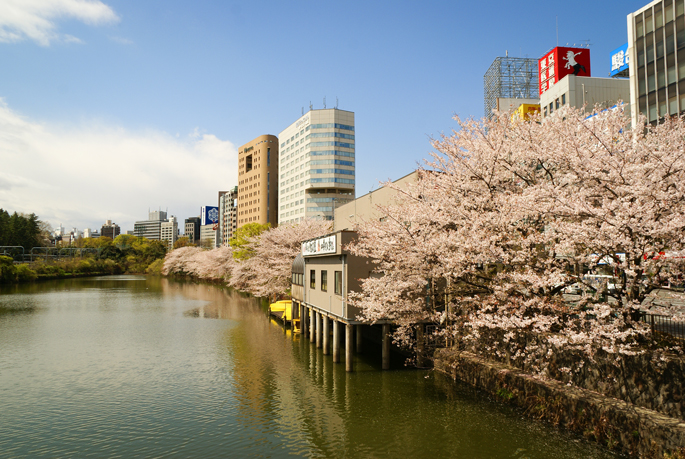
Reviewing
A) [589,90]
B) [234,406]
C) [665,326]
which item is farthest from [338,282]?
[589,90]

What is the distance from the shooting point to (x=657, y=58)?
133 ft

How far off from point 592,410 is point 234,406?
11.5 m

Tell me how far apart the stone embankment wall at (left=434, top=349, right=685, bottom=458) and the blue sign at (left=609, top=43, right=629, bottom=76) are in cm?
4928

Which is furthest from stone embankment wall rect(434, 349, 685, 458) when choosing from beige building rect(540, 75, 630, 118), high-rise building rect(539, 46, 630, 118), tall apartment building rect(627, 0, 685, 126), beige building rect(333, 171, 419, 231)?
beige building rect(540, 75, 630, 118)

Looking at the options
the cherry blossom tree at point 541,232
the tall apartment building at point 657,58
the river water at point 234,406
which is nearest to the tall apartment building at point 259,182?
the tall apartment building at point 657,58

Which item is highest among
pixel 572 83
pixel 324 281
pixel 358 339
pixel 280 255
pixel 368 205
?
pixel 572 83

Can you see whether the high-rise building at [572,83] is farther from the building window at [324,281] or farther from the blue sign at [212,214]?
the blue sign at [212,214]

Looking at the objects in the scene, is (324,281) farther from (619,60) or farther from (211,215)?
(211,215)

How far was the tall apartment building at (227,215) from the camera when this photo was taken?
154125mm

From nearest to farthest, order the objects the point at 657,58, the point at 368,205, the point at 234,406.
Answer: the point at 234,406 < the point at 368,205 < the point at 657,58

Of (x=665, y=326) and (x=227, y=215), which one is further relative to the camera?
(x=227, y=215)

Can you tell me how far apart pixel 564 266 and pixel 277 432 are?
10.00m

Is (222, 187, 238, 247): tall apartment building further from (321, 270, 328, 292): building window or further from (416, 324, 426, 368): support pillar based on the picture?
(416, 324, 426, 368): support pillar

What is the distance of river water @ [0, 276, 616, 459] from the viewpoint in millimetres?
12047
